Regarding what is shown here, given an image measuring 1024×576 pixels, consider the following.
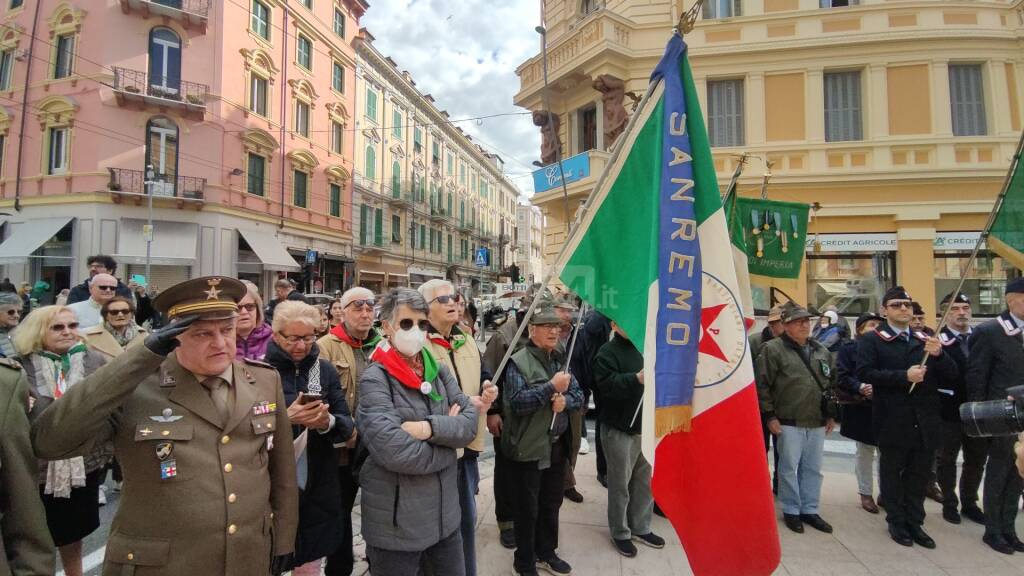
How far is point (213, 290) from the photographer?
1.86 m

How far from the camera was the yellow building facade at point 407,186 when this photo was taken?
30.6 meters

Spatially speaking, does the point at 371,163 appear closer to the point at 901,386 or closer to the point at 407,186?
the point at 407,186

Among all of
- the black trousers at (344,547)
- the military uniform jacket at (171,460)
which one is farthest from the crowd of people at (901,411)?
the military uniform jacket at (171,460)

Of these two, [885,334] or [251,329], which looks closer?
[251,329]

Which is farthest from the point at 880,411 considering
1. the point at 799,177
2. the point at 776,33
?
the point at 776,33

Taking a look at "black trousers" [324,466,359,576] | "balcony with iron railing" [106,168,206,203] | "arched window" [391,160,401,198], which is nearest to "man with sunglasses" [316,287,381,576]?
"black trousers" [324,466,359,576]

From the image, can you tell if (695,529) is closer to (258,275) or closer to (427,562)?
(427,562)

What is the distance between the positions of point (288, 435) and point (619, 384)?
89.9 inches

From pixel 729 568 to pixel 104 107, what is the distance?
25255 mm

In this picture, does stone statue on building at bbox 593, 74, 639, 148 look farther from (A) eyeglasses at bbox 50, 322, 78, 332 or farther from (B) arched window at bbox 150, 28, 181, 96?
(B) arched window at bbox 150, 28, 181, 96

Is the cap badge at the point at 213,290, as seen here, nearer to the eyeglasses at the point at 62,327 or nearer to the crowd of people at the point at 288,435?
the crowd of people at the point at 288,435

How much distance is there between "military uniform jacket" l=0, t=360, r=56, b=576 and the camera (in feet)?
5.05

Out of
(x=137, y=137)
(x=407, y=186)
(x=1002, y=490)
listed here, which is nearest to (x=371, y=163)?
(x=407, y=186)

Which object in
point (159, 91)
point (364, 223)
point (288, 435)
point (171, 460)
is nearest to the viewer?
point (171, 460)
